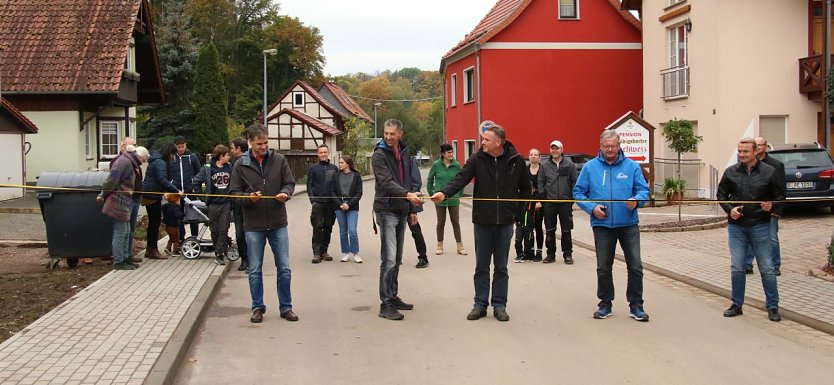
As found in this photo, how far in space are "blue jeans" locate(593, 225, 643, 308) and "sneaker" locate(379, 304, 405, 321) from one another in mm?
2055

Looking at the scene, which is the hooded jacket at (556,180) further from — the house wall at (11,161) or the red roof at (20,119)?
the house wall at (11,161)

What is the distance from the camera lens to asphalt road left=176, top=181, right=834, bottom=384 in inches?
250

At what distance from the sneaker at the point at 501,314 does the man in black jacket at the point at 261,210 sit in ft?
6.57

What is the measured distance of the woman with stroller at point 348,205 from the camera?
13.1 meters

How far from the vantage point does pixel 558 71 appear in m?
32.8

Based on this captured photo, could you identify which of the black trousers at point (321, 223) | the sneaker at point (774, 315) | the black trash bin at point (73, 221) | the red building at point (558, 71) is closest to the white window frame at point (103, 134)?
the red building at point (558, 71)

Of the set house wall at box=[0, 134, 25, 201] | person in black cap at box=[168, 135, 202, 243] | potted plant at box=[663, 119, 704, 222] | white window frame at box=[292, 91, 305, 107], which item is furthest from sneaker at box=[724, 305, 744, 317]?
white window frame at box=[292, 91, 305, 107]

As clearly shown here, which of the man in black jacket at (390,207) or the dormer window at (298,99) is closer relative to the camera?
the man in black jacket at (390,207)

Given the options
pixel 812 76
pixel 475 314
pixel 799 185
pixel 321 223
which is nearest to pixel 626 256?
pixel 475 314

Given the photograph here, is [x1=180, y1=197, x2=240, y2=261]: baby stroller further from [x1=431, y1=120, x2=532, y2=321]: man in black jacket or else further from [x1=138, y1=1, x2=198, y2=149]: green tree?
[x1=138, y1=1, x2=198, y2=149]: green tree

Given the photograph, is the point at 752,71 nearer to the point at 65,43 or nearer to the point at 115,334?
the point at 115,334

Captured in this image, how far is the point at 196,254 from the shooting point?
12727 mm

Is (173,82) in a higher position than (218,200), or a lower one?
higher

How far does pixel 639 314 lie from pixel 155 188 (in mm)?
7465
